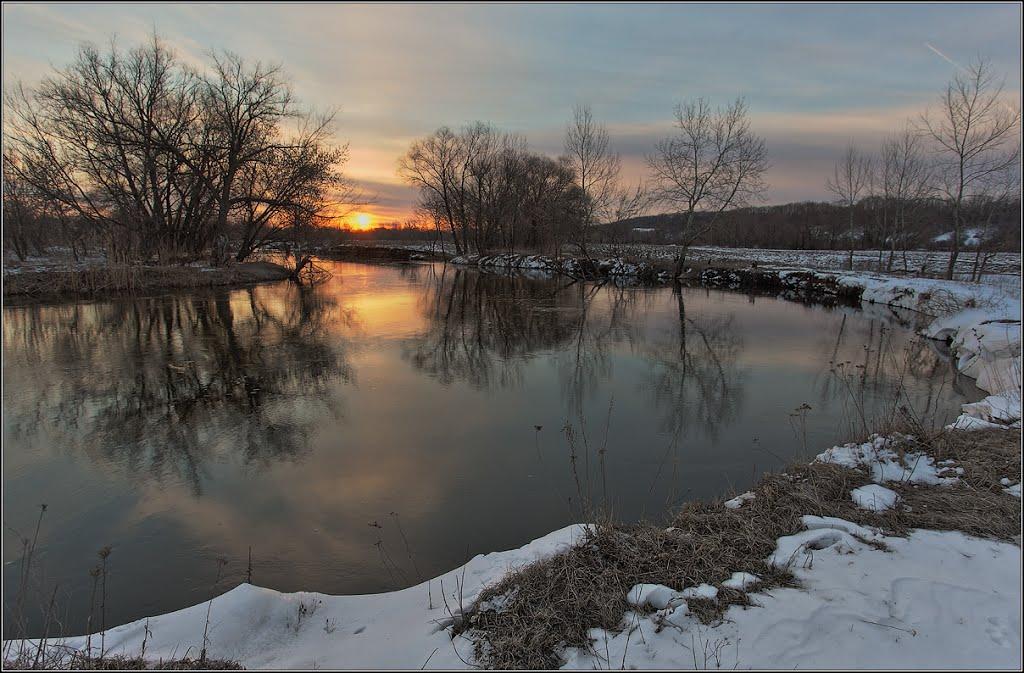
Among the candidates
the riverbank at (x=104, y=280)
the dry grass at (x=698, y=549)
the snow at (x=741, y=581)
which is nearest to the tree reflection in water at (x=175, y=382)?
the riverbank at (x=104, y=280)

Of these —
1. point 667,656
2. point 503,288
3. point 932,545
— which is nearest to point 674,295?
point 503,288

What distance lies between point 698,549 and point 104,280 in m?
22.0

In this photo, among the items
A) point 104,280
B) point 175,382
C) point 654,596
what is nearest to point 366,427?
point 175,382

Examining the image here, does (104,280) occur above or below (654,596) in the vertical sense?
above

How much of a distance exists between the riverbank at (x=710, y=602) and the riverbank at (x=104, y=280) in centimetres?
1948

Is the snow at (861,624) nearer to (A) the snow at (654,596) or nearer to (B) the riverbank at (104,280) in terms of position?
(A) the snow at (654,596)

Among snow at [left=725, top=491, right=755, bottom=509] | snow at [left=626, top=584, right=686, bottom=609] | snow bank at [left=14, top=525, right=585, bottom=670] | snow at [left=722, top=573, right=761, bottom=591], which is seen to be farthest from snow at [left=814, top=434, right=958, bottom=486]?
snow bank at [left=14, top=525, right=585, bottom=670]

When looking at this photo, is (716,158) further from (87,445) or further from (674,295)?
(87,445)

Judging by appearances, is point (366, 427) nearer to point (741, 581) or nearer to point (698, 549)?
point (698, 549)

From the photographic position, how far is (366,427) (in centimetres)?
654

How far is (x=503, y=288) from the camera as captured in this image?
2419cm

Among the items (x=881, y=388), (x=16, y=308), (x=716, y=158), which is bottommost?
(x=881, y=388)

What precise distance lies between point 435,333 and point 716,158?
1988 cm

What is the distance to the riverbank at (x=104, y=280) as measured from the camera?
55.9ft
